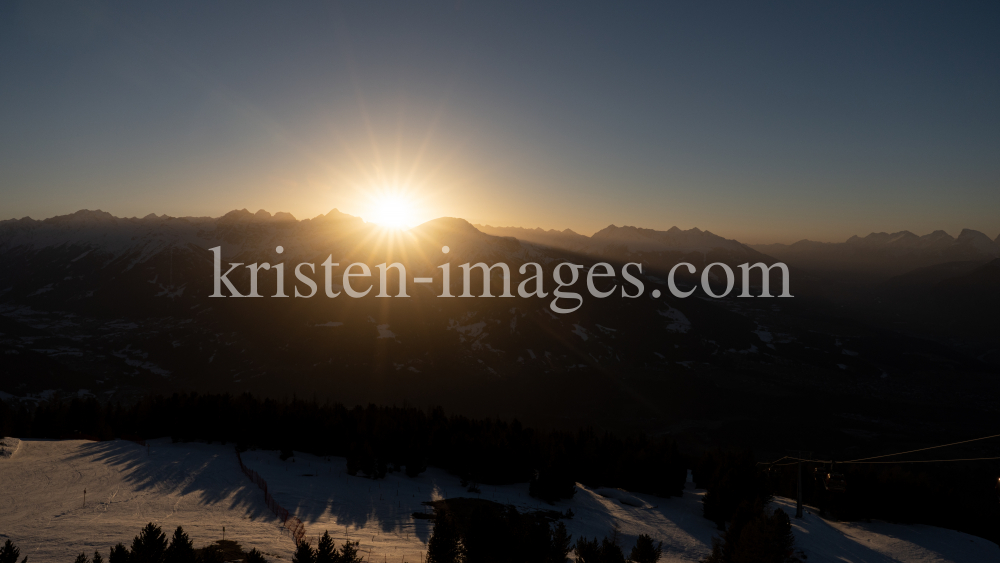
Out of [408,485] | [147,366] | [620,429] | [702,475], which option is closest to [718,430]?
[620,429]

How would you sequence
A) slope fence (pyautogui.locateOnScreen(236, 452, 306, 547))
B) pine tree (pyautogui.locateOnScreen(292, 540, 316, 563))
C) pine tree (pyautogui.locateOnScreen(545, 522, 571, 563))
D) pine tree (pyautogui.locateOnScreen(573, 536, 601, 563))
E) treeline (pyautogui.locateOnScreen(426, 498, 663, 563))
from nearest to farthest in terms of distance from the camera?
pine tree (pyautogui.locateOnScreen(292, 540, 316, 563)), treeline (pyautogui.locateOnScreen(426, 498, 663, 563)), pine tree (pyautogui.locateOnScreen(573, 536, 601, 563)), pine tree (pyautogui.locateOnScreen(545, 522, 571, 563)), slope fence (pyautogui.locateOnScreen(236, 452, 306, 547))

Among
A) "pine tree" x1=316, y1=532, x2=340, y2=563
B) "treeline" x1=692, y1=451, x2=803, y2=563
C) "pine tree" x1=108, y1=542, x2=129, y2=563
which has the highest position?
"pine tree" x1=108, y1=542, x2=129, y2=563

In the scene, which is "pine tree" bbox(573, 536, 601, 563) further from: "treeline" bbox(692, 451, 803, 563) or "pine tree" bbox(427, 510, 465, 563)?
"treeline" bbox(692, 451, 803, 563)

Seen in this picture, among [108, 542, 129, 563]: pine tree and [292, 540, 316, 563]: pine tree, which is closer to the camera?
[108, 542, 129, 563]: pine tree

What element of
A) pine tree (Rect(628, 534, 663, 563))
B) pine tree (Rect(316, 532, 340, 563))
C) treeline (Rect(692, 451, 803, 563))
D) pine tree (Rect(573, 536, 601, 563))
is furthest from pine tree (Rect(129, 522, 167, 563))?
treeline (Rect(692, 451, 803, 563))

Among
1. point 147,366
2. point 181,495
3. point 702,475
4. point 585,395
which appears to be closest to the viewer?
point 181,495

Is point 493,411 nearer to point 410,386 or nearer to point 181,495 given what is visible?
point 410,386

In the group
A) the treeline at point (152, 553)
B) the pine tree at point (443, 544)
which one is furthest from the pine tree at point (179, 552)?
the pine tree at point (443, 544)

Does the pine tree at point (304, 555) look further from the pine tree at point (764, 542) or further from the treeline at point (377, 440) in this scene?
the treeline at point (377, 440)
